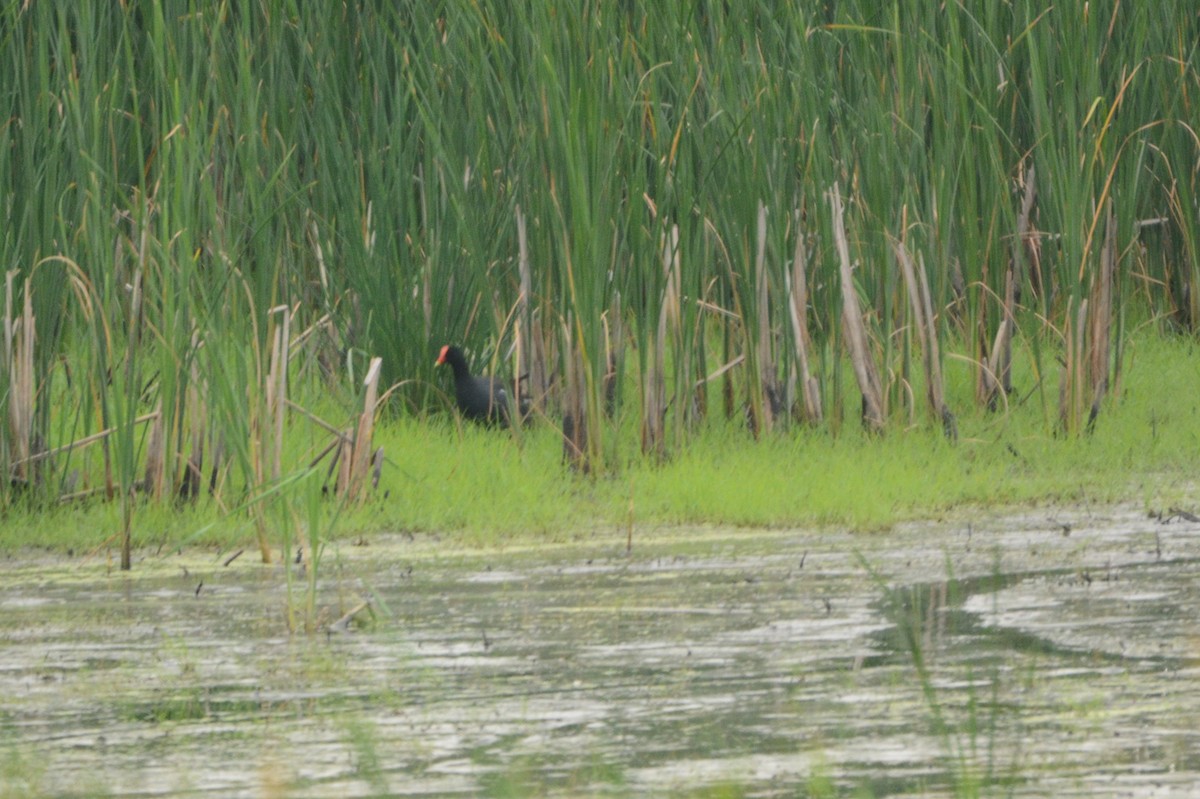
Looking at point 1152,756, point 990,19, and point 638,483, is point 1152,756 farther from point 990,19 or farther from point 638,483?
point 990,19

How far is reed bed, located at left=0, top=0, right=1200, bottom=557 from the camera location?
6.44 metres

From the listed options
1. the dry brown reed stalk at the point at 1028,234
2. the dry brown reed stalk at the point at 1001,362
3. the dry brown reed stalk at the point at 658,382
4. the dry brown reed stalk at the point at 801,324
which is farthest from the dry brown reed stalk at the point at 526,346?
the dry brown reed stalk at the point at 1028,234

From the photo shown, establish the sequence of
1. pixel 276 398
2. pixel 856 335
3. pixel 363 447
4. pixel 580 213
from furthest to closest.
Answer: pixel 856 335
pixel 580 213
pixel 363 447
pixel 276 398

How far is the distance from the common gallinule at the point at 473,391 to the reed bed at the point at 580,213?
6.8 inches

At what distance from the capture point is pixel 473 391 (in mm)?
7906

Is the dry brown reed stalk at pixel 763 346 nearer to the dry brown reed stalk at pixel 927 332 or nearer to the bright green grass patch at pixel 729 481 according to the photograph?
the bright green grass patch at pixel 729 481

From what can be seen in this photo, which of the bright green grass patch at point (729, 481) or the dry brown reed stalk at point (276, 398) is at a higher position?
the dry brown reed stalk at point (276, 398)

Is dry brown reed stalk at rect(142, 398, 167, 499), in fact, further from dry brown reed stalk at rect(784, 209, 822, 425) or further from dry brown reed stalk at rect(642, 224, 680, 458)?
dry brown reed stalk at rect(784, 209, 822, 425)

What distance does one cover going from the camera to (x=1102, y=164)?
7574 millimetres

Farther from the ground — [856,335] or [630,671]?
[630,671]

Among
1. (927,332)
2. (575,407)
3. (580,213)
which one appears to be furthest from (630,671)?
(927,332)

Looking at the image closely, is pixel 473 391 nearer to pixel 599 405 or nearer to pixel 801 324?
pixel 599 405

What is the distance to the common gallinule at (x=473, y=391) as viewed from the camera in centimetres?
785

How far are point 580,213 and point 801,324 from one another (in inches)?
42.8
